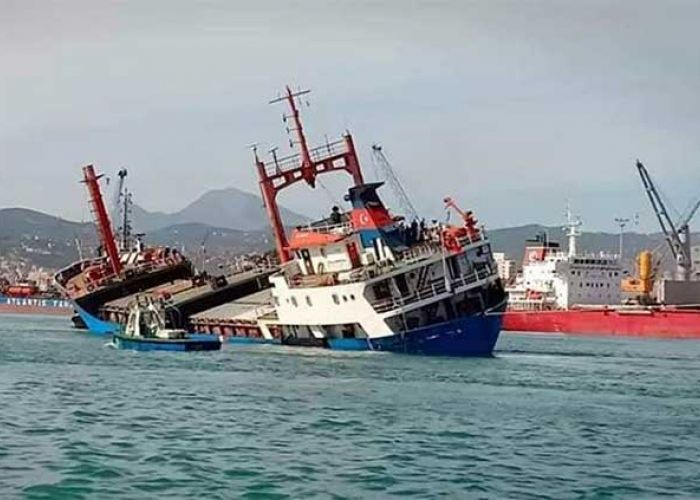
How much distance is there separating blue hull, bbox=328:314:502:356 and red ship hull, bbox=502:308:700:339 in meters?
53.8

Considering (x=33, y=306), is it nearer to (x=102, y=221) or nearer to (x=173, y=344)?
(x=102, y=221)

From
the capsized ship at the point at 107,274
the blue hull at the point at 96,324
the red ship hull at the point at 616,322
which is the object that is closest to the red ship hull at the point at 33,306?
the capsized ship at the point at 107,274

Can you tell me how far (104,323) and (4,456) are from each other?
72.4m

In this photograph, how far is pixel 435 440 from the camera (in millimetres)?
31859

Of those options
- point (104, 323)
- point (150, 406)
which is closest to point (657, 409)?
point (150, 406)

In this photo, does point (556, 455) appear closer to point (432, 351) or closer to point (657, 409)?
point (657, 409)

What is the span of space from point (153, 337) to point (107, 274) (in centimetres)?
3307

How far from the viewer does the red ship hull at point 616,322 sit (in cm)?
11344

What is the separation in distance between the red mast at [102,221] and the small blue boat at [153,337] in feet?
81.6

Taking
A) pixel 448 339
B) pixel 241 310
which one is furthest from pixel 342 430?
pixel 241 310

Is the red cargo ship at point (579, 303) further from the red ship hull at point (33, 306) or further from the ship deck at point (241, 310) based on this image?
the red ship hull at point (33, 306)

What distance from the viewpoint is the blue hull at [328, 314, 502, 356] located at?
63250 millimetres

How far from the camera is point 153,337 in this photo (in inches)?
2867

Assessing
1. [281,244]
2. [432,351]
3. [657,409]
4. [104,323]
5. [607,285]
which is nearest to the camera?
[657,409]
